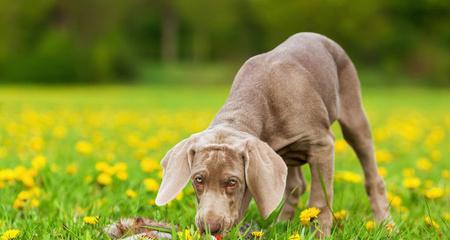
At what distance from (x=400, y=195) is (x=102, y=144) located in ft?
14.1

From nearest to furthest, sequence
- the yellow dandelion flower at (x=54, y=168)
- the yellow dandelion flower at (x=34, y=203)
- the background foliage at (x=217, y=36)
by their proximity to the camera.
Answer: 1. the yellow dandelion flower at (x=34, y=203)
2. the yellow dandelion flower at (x=54, y=168)
3. the background foliage at (x=217, y=36)

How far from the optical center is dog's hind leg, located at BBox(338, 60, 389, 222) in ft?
16.0

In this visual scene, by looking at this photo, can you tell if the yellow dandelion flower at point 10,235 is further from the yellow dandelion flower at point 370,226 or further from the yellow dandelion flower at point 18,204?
the yellow dandelion flower at point 370,226

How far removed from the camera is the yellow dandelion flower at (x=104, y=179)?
4.81 m

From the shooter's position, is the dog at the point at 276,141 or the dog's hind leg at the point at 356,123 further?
the dog's hind leg at the point at 356,123

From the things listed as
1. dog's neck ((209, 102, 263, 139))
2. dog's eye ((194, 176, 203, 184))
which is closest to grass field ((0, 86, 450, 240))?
dog's eye ((194, 176, 203, 184))

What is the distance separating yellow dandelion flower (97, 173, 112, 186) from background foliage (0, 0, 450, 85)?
35438 mm

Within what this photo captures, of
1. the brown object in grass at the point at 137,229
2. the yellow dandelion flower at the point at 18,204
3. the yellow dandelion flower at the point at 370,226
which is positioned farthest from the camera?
the yellow dandelion flower at the point at 18,204

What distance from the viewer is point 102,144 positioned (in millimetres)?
8391

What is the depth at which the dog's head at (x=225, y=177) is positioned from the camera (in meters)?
3.12

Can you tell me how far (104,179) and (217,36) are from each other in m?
42.0

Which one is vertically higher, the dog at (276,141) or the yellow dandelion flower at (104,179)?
the dog at (276,141)

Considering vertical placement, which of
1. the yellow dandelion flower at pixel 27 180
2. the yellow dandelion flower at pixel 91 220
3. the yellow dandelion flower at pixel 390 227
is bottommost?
the yellow dandelion flower at pixel 27 180

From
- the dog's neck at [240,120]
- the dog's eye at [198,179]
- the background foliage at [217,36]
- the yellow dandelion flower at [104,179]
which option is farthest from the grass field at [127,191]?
the background foliage at [217,36]
